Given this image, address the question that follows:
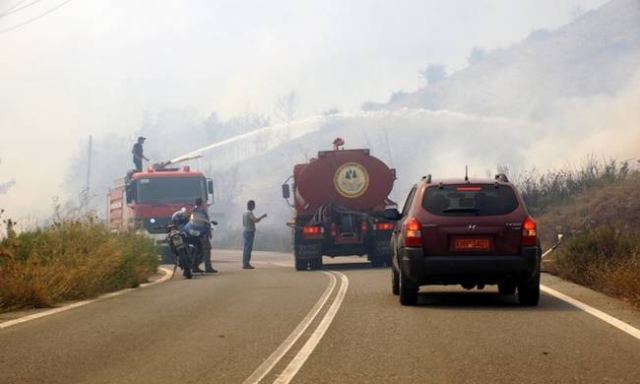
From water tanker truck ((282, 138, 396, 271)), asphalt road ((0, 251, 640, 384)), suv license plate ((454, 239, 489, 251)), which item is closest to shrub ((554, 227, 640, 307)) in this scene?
asphalt road ((0, 251, 640, 384))

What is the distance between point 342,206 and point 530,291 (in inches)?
535

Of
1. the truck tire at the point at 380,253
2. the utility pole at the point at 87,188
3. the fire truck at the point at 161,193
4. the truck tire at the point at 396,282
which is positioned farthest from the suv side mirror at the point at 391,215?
the fire truck at the point at 161,193

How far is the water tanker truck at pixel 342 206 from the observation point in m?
27.7

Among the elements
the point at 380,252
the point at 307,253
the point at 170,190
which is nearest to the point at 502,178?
the point at 380,252

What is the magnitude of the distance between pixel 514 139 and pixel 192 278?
198 feet

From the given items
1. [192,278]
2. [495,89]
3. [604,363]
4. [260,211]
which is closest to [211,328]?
[604,363]

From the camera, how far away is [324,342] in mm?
11633

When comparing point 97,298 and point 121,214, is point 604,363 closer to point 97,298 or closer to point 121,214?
point 97,298

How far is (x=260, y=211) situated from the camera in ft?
272

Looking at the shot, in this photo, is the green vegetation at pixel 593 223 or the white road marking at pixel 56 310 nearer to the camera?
the white road marking at pixel 56 310

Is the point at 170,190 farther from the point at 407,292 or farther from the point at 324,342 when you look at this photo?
the point at 324,342

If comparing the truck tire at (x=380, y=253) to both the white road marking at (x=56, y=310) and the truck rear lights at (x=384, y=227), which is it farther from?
the white road marking at (x=56, y=310)

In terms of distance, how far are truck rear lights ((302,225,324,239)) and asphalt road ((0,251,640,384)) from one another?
390 inches

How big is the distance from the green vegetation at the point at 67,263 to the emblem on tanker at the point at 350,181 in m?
5.11
